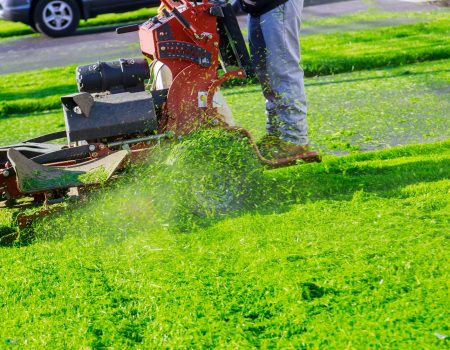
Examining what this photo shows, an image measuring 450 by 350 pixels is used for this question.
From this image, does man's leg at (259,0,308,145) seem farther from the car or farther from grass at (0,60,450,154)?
the car

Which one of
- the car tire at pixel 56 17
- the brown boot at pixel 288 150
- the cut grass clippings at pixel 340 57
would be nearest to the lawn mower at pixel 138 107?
the brown boot at pixel 288 150

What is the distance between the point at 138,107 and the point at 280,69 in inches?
41.0

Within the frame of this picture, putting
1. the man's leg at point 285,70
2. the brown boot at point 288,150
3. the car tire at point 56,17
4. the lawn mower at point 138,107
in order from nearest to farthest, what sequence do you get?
the lawn mower at point 138,107 → the man's leg at point 285,70 → the brown boot at point 288,150 → the car tire at point 56,17

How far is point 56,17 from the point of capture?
13898 mm

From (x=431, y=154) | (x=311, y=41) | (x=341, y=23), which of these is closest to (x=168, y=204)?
(x=431, y=154)

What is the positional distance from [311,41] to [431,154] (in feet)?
17.7

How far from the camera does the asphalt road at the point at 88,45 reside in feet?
38.0

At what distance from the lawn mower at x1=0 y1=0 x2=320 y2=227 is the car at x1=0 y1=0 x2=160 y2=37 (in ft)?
30.6

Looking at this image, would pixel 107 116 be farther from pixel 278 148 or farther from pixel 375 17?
pixel 375 17

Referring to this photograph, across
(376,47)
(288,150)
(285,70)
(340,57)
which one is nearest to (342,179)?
(288,150)

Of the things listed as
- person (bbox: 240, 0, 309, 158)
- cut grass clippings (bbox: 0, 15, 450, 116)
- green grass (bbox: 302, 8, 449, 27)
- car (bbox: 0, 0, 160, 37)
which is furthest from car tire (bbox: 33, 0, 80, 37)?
person (bbox: 240, 0, 309, 158)

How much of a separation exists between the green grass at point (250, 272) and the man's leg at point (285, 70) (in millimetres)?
432

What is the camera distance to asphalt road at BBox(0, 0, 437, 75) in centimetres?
1158

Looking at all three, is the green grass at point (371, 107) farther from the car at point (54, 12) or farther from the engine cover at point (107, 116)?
the car at point (54, 12)
